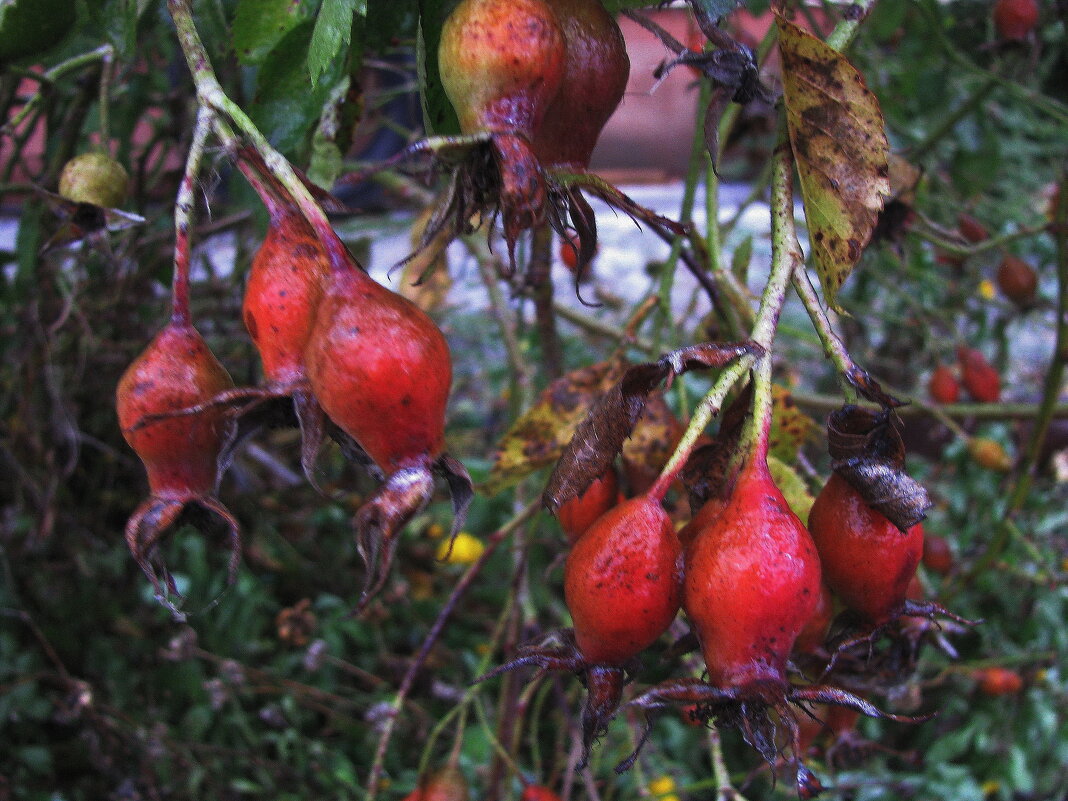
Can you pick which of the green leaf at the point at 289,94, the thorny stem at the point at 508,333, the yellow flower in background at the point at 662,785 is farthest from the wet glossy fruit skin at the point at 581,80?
the yellow flower in background at the point at 662,785

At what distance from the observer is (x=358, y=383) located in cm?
40

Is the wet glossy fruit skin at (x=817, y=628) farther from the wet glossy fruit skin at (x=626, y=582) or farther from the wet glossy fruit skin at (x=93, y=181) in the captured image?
the wet glossy fruit skin at (x=93, y=181)

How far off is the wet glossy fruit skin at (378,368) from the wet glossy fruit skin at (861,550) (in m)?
0.21

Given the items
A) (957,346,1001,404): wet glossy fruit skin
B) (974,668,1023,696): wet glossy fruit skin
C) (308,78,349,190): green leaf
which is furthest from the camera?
(957,346,1001,404): wet glossy fruit skin

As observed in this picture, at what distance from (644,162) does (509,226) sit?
3610mm

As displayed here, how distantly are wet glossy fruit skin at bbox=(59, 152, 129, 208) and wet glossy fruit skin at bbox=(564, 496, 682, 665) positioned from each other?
1.49ft

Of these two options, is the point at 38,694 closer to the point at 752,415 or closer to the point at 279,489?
the point at 279,489

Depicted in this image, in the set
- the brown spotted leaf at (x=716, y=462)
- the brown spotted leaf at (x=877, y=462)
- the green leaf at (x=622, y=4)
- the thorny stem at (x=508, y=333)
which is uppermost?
the green leaf at (x=622, y=4)

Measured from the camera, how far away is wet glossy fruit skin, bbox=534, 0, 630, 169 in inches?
17.8

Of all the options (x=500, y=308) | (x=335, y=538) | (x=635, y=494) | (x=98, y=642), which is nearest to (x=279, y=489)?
(x=335, y=538)

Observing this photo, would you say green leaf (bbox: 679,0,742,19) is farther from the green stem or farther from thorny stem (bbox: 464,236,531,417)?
thorny stem (bbox: 464,236,531,417)

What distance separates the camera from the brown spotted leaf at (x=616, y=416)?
0.43 meters

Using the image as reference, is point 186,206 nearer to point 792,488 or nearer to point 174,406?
point 174,406

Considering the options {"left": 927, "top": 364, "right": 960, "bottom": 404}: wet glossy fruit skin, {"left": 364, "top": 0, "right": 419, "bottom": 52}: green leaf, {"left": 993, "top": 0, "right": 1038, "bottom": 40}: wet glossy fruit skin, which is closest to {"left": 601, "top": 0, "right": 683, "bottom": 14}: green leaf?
{"left": 364, "top": 0, "right": 419, "bottom": 52}: green leaf
